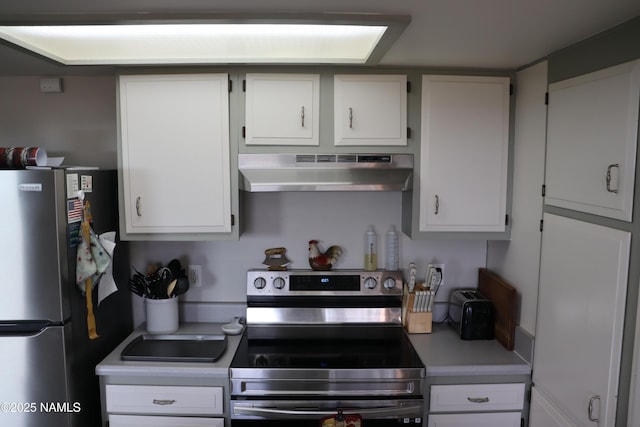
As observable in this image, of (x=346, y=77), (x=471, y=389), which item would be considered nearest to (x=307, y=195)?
(x=346, y=77)

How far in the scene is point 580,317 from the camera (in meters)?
1.63

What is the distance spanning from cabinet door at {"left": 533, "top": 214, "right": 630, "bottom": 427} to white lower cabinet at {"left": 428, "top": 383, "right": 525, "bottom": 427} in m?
0.15

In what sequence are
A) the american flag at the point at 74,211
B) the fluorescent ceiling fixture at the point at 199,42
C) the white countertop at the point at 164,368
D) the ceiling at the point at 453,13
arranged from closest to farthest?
the ceiling at the point at 453,13 < the fluorescent ceiling fixture at the point at 199,42 < the american flag at the point at 74,211 < the white countertop at the point at 164,368

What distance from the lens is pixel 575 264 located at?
1.66 metres

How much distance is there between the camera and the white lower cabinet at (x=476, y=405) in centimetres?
204

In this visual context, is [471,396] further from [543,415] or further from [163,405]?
[163,405]

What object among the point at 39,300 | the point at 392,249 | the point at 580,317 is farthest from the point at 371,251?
the point at 39,300

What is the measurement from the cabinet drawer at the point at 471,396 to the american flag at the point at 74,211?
1.75m

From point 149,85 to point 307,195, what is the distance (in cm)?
99

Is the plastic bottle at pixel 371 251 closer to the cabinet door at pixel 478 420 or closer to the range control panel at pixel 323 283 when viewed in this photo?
the range control panel at pixel 323 283

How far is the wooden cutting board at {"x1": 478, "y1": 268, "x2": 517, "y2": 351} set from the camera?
85.4 inches

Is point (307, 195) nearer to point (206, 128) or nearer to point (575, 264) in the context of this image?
point (206, 128)

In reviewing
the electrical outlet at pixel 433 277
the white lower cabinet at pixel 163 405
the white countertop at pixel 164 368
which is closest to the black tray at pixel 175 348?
the white countertop at pixel 164 368

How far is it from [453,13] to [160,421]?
2.05 metres
